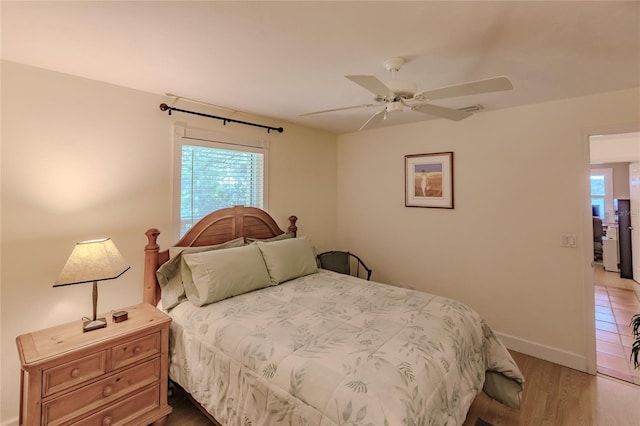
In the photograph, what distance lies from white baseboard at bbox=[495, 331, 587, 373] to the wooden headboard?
2568 mm

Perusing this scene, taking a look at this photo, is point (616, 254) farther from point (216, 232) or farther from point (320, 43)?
point (216, 232)

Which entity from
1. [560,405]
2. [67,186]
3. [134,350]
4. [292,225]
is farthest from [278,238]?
[560,405]

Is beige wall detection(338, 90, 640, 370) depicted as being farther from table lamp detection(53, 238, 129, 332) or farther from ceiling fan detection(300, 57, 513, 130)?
table lamp detection(53, 238, 129, 332)

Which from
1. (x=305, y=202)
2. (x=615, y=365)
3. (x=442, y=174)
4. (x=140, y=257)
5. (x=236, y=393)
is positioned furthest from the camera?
(x=305, y=202)

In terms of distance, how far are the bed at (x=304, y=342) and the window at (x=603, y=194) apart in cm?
695

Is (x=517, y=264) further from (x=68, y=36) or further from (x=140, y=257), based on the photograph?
(x=68, y=36)

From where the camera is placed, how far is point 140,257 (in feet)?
8.29

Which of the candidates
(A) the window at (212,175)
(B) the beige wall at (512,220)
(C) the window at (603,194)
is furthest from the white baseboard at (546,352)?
(C) the window at (603,194)

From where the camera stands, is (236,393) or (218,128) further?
(218,128)

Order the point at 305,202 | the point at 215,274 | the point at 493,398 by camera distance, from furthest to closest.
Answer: the point at 305,202
the point at 215,274
the point at 493,398

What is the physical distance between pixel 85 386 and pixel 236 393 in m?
0.88

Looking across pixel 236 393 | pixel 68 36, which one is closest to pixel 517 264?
pixel 236 393

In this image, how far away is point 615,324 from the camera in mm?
3496

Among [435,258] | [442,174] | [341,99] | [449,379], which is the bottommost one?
[449,379]
